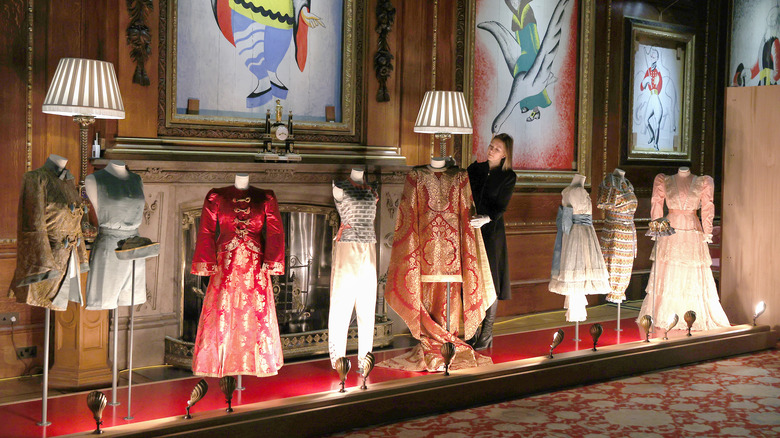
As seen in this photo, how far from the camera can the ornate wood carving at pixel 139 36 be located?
5.18 m

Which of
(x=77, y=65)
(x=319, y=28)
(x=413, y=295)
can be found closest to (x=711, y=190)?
(x=413, y=295)

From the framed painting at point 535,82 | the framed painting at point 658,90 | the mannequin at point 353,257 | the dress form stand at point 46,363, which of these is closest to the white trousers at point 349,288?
the mannequin at point 353,257

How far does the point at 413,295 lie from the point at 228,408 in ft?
5.41

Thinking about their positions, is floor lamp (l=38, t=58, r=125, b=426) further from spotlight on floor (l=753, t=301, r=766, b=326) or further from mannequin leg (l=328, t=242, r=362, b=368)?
spotlight on floor (l=753, t=301, r=766, b=326)

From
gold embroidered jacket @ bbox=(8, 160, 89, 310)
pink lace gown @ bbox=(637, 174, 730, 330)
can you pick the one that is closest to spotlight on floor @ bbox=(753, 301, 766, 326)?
pink lace gown @ bbox=(637, 174, 730, 330)

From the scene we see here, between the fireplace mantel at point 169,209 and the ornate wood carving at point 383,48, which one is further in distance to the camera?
the ornate wood carving at point 383,48

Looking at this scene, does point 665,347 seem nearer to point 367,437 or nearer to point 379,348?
point 379,348

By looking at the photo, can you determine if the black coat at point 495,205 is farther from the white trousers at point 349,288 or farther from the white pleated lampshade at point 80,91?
the white pleated lampshade at point 80,91

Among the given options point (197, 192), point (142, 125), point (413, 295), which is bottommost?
point (413, 295)

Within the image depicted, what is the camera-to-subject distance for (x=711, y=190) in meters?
6.53

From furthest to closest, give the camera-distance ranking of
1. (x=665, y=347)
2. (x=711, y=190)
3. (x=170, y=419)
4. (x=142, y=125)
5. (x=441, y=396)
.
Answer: (x=711, y=190) < (x=665, y=347) < (x=142, y=125) < (x=441, y=396) < (x=170, y=419)

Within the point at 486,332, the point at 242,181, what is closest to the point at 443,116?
the point at 486,332

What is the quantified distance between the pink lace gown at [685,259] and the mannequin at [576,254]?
0.67m

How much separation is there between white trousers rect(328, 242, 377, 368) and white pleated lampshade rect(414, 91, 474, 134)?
1.15 metres
